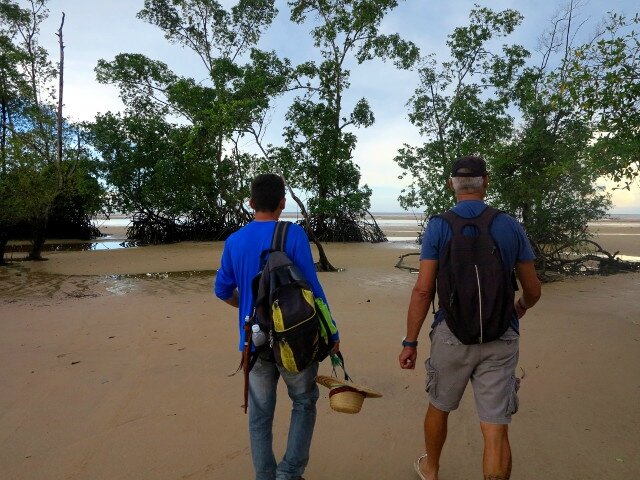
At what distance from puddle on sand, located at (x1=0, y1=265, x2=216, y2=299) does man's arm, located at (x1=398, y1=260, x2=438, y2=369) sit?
6333 millimetres

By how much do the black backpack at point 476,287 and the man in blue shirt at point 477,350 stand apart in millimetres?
47

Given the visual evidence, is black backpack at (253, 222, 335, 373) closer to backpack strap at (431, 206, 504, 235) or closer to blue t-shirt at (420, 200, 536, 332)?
blue t-shirt at (420, 200, 536, 332)

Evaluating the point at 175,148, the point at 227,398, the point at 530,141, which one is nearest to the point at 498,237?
the point at 227,398

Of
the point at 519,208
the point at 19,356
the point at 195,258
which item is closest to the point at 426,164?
the point at 519,208

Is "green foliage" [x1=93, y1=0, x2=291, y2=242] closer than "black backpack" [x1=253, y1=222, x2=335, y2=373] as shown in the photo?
No

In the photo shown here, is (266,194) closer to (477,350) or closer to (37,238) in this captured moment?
(477,350)

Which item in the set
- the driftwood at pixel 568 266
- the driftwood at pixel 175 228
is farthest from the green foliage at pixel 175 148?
the driftwood at pixel 568 266

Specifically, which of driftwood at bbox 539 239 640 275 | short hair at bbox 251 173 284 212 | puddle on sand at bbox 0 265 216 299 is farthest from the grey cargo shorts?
driftwood at bbox 539 239 640 275

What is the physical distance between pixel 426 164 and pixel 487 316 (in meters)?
12.9

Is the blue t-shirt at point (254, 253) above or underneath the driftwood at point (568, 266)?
above

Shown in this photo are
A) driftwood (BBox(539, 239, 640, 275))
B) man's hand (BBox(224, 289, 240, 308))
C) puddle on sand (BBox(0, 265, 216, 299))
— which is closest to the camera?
man's hand (BBox(224, 289, 240, 308))

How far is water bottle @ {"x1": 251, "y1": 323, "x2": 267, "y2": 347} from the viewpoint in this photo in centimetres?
202

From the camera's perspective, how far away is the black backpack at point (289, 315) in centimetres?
195

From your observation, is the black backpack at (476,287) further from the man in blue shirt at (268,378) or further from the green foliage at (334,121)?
the green foliage at (334,121)
